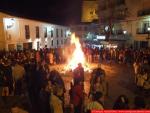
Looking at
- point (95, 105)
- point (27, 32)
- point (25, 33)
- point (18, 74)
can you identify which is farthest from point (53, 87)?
point (27, 32)

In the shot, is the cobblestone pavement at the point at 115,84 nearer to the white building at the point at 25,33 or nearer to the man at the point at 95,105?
the man at the point at 95,105

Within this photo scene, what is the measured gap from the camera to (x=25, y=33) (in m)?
34.2

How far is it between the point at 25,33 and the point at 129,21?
56.7ft

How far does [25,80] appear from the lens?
44.5 feet

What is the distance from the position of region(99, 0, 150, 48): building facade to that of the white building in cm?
1042

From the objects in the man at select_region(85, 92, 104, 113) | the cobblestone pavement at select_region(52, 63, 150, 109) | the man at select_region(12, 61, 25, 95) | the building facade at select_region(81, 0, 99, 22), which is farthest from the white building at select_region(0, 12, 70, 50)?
the building facade at select_region(81, 0, 99, 22)

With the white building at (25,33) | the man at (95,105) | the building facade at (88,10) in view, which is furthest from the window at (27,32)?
the building facade at (88,10)

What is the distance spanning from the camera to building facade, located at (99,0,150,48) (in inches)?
1521

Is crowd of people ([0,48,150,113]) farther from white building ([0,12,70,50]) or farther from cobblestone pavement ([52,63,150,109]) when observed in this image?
white building ([0,12,70,50])

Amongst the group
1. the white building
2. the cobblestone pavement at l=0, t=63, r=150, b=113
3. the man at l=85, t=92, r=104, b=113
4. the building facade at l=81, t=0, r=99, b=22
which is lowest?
the cobblestone pavement at l=0, t=63, r=150, b=113

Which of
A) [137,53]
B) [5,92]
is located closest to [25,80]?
[5,92]

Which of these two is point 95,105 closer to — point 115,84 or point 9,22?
point 115,84

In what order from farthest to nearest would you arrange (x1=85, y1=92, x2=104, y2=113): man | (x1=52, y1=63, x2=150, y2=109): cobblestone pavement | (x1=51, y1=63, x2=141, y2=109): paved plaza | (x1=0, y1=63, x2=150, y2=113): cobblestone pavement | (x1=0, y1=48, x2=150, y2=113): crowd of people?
(x1=51, y1=63, x2=141, y2=109): paved plaza, (x1=52, y1=63, x2=150, y2=109): cobblestone pavement, (x1=0, y1=63, x2=150, y2=113): cobblestone pavement, (x1=0, y1=48, x2=150, y2=113): crowd of people, (x1=85, y1=92, x2=104, y2=113): man

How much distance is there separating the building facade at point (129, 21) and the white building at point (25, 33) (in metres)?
10.4
